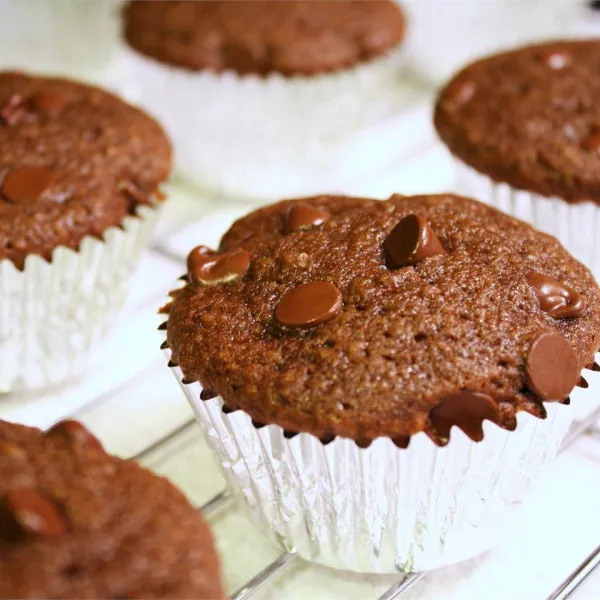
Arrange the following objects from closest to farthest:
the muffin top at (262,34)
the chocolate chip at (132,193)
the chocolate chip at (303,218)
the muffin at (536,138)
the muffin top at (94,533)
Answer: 1. the muffin top at (94,533)
2. the chocolate chip at (303,218)
3. the chocolate chip at (132,193)
4. the muffin at (536,138)
5. the muffin top at (262,34)

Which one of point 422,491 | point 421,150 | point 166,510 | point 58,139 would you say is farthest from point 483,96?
point 166,510

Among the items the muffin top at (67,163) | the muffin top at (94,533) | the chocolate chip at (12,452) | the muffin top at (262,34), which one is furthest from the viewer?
the muffin top at (262,34)

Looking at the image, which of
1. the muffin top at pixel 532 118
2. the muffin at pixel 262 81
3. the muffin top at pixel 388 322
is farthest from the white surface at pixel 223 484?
the muffin top at pixel 532 118

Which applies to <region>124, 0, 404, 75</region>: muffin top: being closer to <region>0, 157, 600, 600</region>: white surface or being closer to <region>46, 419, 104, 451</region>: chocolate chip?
<region>0, 157, 600, 600</region>: white surface

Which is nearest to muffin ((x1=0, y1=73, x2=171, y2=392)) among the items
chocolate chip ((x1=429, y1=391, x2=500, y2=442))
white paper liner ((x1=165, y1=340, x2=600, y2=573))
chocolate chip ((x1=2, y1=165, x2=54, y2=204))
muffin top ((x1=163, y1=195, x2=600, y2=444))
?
chocolate chip ((x1=2, y1=165, x2=54, y2=204))

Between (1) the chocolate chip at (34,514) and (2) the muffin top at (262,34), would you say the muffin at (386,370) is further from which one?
(2) the muffin top at (262,34)

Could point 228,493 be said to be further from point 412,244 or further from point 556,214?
point 556,214

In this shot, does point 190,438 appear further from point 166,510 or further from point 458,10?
point 458,10

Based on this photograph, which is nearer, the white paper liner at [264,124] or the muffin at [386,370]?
the muffin at [386,370]
